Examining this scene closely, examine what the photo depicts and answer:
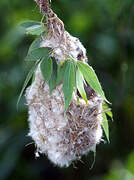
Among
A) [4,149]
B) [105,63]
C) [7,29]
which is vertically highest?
[7,29]

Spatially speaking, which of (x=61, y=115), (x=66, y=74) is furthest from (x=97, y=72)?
(x=66, y=74)

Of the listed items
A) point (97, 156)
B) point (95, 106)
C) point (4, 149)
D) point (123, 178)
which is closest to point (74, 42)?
point (95, 106)

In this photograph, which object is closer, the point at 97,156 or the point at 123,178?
the point at 123,178

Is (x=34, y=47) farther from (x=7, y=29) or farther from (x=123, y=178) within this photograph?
(x=7, y=29)

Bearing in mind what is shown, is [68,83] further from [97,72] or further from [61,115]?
[97,72]

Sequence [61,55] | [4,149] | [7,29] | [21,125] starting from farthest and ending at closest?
[7,29] → [21,125] → [4,149] → [61,55]

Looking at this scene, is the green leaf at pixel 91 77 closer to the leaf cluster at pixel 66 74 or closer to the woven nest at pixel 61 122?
the leaf cluster at pixel 66 74

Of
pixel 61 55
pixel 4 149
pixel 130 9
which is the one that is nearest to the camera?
pixel 61 55

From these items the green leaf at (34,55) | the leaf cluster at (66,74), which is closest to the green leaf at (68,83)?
the leaf cluster at (66,74)
